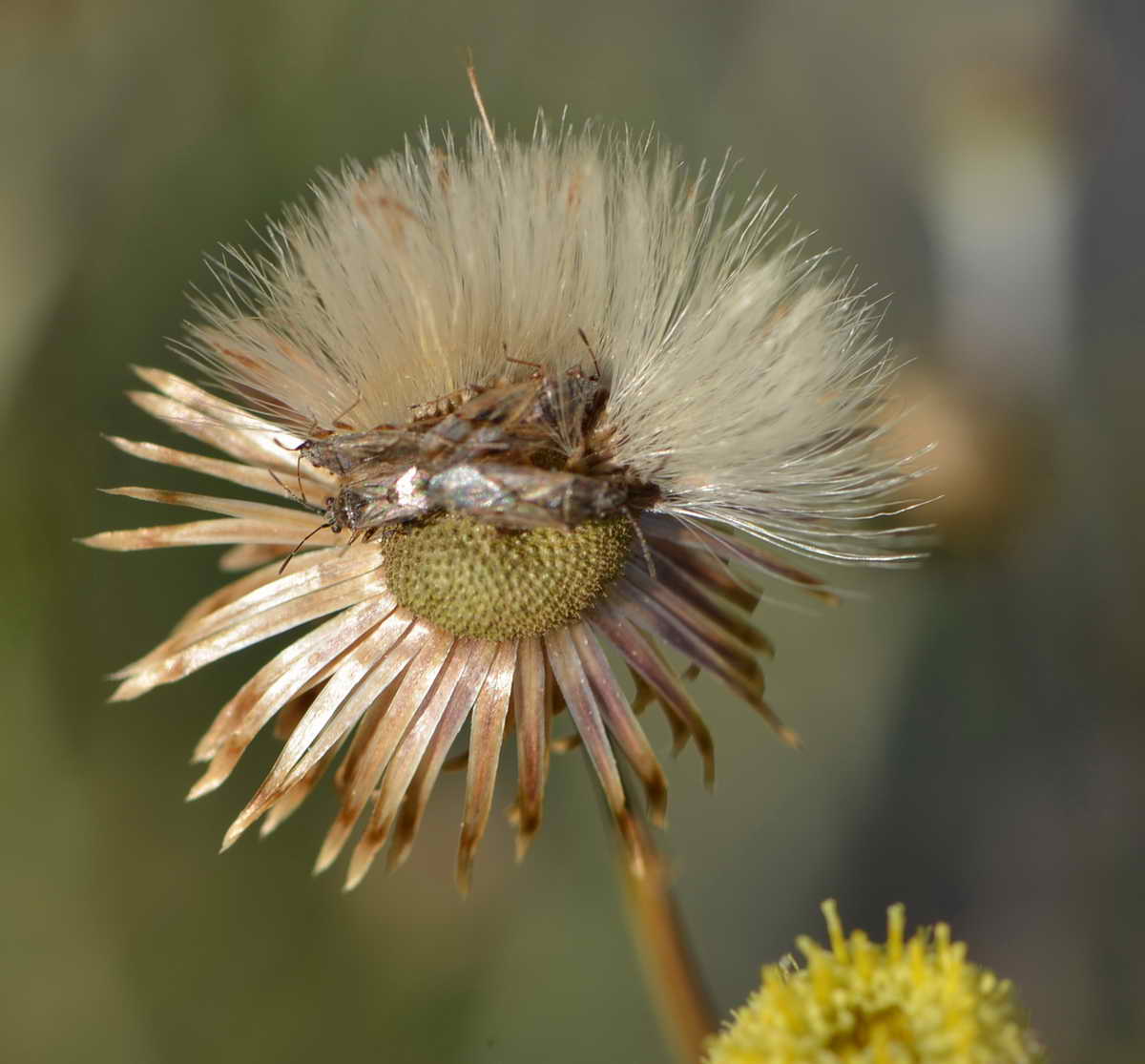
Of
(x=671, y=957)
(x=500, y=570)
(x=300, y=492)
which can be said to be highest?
(x=300, y=492)

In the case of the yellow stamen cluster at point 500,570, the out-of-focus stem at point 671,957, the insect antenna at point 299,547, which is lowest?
the out-of-focus stem at point 671,957

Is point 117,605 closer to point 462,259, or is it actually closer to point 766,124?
point 462,259

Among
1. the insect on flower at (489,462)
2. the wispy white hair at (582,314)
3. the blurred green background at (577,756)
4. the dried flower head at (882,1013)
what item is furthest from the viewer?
the blurred green background at (577,756)

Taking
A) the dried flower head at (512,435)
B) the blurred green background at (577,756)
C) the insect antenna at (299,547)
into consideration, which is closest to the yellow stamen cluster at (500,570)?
the dried flower head at (512,435)

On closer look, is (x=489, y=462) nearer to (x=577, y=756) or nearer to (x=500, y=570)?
(x=500, y=570)

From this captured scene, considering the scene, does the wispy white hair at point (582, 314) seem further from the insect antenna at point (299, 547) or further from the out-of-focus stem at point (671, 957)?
the out-of-focus stem at point (671, 957)

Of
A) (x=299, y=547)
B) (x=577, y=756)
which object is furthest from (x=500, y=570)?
(x=577, y=756)

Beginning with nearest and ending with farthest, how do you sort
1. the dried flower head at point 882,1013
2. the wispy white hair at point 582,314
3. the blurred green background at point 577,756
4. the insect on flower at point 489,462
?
the dried flower head at point 882,1013 < the insect on flower at point 489,462 < the wispy white hair at point 582,314 < the blurred green background at point 577,756
